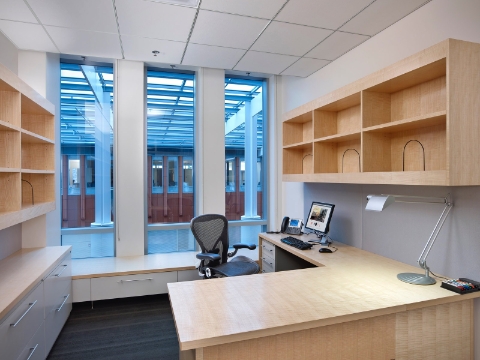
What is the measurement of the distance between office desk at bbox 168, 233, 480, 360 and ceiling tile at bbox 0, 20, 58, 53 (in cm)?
264

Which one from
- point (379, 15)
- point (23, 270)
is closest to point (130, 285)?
point (23, 270)

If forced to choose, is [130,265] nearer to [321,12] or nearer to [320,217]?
[320,217]

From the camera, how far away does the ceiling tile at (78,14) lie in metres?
2.28

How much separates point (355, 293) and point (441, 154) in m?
1.14

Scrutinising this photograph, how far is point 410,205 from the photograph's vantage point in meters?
2.38

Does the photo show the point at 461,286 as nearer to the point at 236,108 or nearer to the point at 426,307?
the point at 426,307

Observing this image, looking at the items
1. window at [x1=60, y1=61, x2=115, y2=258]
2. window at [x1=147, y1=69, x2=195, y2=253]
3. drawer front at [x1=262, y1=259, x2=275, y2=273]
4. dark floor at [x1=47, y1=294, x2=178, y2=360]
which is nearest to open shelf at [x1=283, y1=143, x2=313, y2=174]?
drawer front at [x1=262, y1=259, x2=275, y2=273]

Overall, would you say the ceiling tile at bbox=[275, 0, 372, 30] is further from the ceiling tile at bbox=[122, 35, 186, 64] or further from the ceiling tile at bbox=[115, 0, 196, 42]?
the ceiling tile at bbox=[122, 35, 186, 64]

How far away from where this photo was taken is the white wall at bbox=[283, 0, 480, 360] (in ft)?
6.36

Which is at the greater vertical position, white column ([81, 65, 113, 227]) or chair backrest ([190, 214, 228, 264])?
white column ([81, 65, 113, 227])

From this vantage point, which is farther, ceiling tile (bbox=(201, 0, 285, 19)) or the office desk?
ceiling tile (bbox=(201, 0, 285, 19))

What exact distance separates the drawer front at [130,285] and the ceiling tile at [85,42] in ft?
8.08

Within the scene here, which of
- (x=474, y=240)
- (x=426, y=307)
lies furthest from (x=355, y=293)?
(x=474, y=240)

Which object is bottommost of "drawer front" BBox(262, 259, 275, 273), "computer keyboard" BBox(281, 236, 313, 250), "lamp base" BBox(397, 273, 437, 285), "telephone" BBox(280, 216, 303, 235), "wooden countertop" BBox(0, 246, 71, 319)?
"drawer front" BBox(262, 259, 275, 273)
